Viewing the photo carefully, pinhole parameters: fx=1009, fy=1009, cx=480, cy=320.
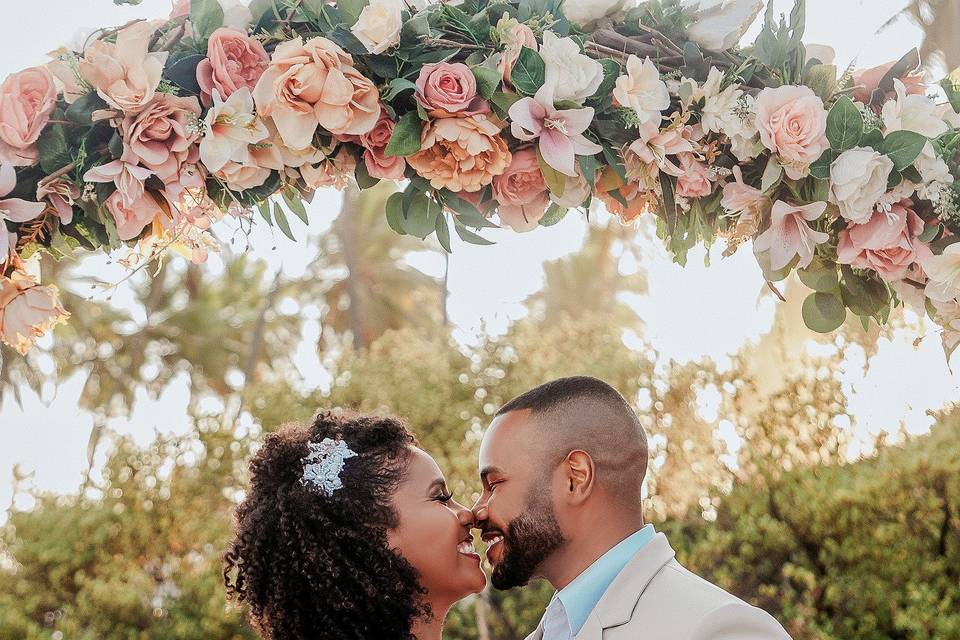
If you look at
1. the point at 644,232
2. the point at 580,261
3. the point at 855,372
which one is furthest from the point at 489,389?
the point at 580,261

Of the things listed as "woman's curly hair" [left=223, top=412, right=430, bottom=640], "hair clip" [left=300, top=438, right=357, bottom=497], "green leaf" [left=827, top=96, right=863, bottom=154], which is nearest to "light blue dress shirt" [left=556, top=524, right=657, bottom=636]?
"woman's curly hair" [left=223, top=412, right=430, bottom=640]

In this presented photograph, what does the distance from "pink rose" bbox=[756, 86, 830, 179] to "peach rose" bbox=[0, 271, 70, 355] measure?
5.71 ft

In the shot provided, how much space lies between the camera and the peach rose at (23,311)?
7.98ft

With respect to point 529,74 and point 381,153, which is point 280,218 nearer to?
point 381,153

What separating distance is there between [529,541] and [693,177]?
1.18 meters

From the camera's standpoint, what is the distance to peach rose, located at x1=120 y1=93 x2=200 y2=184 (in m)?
2.30

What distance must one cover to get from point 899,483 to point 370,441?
676 cm

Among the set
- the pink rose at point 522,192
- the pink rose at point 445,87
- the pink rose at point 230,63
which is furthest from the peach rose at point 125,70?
the pink rose at point 522,192

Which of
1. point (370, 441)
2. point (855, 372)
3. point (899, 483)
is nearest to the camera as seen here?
point (370, 441)

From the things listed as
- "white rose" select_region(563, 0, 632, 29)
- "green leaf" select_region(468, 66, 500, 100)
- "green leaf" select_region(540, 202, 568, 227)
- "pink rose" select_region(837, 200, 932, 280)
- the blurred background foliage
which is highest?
"white rose" select_region(563, 0, 632, 29)

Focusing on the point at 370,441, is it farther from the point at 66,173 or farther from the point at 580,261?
the point at 580,261

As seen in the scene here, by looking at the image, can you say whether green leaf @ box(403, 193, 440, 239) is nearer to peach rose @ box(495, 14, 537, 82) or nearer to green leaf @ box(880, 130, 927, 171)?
peach rose @ box(495, 14, 537, 82)

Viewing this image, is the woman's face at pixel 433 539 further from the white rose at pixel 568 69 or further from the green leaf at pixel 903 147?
the green leaf at pixel 903 147

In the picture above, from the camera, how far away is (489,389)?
1138cm
